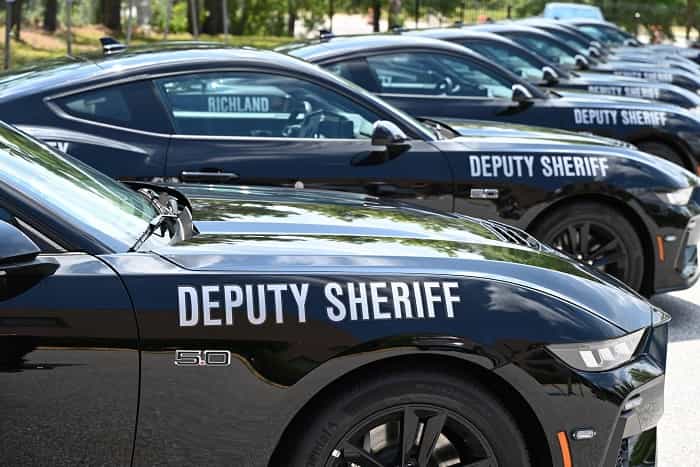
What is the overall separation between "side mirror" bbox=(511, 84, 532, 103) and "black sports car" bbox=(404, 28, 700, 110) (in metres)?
1.31

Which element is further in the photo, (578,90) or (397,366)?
(578,90)

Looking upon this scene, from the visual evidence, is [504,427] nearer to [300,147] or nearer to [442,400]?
[442,400]

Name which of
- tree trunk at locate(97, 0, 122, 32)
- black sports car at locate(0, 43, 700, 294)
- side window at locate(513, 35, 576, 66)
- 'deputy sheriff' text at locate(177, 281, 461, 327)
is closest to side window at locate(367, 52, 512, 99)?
black sports car at locate(0, 43, 700, 294)

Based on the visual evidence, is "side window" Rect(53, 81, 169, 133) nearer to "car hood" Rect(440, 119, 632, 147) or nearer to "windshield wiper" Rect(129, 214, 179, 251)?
"car hood" Rect(440, 119, 632, 147)

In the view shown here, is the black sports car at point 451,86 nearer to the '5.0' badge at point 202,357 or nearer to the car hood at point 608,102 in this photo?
the car hood at point 608,102

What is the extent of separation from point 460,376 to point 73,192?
1.26 meters

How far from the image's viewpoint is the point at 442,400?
3.41m

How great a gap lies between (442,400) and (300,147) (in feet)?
11.1

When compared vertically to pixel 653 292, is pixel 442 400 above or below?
above

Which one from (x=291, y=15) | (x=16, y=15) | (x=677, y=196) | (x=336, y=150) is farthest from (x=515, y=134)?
(x=291, y=15)

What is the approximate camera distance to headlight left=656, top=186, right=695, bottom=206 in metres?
7.01

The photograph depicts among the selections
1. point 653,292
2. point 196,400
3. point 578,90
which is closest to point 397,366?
point 196,400

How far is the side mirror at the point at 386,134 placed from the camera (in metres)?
6.49

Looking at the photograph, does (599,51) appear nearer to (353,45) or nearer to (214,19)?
(353,45)
